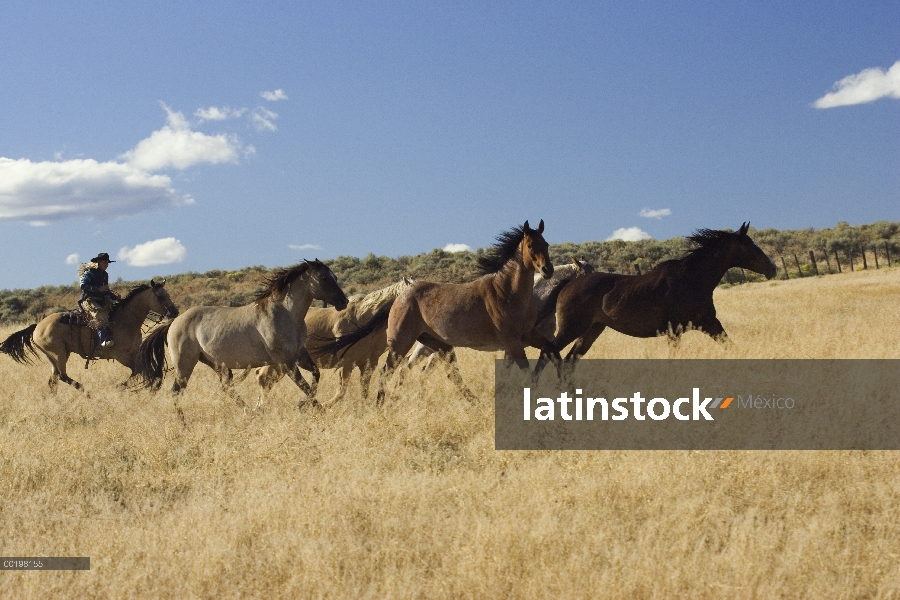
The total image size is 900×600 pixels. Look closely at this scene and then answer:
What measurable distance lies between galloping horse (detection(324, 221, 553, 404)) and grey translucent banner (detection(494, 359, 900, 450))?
459mm

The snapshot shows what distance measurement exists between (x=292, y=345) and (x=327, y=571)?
214 inches

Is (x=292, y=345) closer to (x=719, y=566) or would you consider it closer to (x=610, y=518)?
(x=610, y=518)

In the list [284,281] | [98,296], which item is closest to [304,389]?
[284,281]

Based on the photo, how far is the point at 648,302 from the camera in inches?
423

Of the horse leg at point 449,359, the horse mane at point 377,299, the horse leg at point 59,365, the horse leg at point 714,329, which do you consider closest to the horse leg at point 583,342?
the horse leg at point 714,329

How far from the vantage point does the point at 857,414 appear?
7.36m

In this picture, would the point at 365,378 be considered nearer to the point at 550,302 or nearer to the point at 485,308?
the point at 485,308

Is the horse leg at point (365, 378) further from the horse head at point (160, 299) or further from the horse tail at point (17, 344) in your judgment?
the horse tail at point (17, 344)

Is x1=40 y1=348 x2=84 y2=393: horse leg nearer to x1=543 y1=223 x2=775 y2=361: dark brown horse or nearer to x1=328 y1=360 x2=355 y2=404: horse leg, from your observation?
x1=328 y1=360 x2=355 y2=404: horse leg

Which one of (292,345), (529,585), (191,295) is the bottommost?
(529,585)

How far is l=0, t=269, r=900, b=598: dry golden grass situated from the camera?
4.51 metres

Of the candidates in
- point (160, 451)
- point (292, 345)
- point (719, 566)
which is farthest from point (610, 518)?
point (292, 345)

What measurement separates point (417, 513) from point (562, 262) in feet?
116

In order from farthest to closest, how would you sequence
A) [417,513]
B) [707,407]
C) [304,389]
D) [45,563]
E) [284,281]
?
Result: [284,281]
[304,389]
[707,407]
[417,513]
[45,563]
